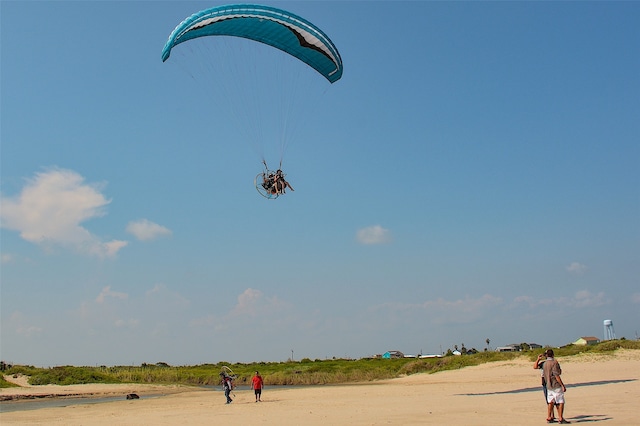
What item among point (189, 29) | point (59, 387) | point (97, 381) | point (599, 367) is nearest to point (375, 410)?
point (189, 29)

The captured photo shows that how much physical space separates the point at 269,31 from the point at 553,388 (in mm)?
15905

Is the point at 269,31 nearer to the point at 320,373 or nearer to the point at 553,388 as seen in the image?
the point at 553,388

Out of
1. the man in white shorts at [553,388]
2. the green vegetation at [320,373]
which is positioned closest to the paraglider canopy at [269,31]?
the man in white shorts at [553,388]

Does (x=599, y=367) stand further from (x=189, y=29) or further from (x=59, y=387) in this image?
(x=59, y=387)

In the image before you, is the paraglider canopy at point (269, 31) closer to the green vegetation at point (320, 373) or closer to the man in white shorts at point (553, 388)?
the man in white shorts at point (553, 388)

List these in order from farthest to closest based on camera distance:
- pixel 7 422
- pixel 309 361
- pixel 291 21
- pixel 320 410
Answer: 1. pixel 309 361
2. pixel 291 21
3. pixel 7 422
4. pixel 320 410

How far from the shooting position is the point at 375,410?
1462 cm

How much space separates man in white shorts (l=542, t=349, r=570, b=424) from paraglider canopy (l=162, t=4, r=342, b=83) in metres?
14.6

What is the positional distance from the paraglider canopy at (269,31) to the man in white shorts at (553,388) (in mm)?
14619

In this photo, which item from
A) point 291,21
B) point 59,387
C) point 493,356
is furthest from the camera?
point 59,387

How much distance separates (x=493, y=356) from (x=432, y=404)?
22166mm

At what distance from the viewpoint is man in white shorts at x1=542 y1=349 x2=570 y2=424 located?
9844mm

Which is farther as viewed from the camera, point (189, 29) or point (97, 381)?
point (97, 381)

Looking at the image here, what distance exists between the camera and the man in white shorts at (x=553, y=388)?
32.3 ft
